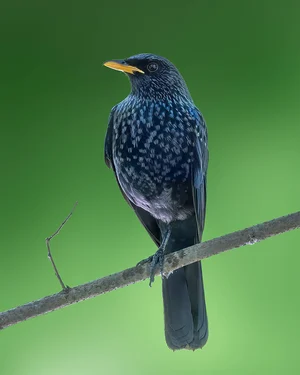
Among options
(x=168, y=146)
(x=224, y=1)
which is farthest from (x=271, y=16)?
(x=168, y=146)

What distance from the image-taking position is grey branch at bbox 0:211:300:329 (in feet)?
5.25

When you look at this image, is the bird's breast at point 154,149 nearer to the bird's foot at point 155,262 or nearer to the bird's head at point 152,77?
the bird's head at point 152,77

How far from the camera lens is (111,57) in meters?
2.60

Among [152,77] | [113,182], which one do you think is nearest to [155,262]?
[152,77]

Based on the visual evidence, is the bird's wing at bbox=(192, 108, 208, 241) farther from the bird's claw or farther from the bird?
the bird's claw

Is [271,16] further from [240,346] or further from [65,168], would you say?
[240,346]

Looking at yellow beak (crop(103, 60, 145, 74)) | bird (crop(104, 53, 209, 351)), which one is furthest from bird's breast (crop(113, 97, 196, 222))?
yellow beak (crop(103, 60, 145, 74))

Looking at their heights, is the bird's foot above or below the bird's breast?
below

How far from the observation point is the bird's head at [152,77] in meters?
1.93

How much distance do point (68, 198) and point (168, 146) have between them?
0.84 metres

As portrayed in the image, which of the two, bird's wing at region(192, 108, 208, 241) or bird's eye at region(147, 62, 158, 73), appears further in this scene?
bird's eye at region(147, 62, 158, 73)

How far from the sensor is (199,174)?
1.86 metres

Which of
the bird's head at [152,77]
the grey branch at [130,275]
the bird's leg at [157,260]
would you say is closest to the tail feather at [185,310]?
the bird's leg at [157,260]

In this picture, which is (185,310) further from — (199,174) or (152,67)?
(152,67)
